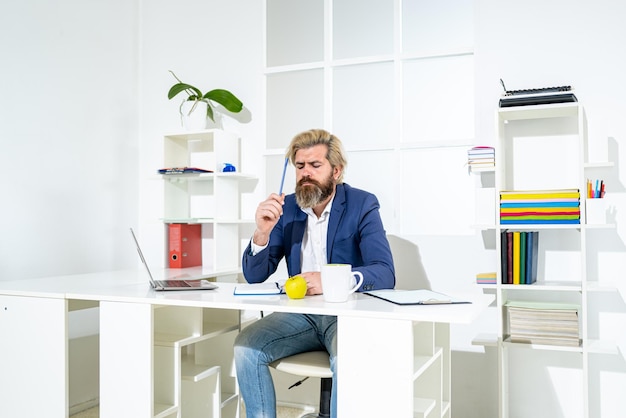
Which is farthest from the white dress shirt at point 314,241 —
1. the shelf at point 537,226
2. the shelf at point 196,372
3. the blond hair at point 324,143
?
the shelf at point 537,226

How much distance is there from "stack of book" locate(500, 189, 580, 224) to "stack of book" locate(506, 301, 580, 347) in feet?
1.30

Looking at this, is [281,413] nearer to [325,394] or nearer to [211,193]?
[325,394]

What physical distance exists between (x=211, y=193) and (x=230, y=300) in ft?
6.24

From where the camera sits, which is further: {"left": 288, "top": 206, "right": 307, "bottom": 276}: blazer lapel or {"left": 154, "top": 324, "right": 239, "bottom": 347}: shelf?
{"left": 288, "top": 206, "right": 307, "bottom": 276}: blazer lapel

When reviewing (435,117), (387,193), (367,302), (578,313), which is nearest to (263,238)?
(367,302)

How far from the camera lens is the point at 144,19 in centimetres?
389

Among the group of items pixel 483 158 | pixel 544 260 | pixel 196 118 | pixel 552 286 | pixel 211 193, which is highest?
pixel 196 118

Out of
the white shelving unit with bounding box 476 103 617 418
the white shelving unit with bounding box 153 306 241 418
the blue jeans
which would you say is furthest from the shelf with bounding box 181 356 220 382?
the white shelving unit with bounding box 476 103 617 418

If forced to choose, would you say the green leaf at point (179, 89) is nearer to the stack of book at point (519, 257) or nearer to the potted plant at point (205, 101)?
the potted plant at point (205, 101)

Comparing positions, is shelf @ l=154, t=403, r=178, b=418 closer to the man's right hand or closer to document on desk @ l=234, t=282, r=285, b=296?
document on desk @ l=234, t=282, r=285, b=296

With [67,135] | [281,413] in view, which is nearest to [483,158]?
[281,413]

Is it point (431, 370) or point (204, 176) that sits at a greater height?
point (204, 176)

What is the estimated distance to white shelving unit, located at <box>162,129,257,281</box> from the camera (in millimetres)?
3293

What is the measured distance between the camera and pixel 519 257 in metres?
2.66
